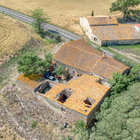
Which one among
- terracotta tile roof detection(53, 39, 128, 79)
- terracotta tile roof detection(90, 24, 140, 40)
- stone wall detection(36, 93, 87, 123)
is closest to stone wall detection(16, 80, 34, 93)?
stone wall detection(36, 93, 87, 123)

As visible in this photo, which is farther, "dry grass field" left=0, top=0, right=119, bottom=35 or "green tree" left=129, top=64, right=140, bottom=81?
"dry grass field" left=0, top=0, right=119, bottom=35

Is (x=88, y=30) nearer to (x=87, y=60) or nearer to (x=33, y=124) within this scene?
(x=87, y=60)

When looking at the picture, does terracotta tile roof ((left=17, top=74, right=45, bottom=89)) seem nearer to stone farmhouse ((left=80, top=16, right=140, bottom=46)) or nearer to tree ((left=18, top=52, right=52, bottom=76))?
tree ((left=18, top=52, right=52, bottom=76))

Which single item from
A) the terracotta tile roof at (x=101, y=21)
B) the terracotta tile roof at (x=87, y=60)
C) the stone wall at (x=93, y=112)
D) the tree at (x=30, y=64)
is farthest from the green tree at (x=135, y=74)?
the terracotta tile roof at (x=101, y=21)

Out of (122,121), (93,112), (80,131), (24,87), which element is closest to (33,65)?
(24,87)

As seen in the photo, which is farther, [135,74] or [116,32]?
[116,32]

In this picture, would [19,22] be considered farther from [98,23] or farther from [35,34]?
[98,23]

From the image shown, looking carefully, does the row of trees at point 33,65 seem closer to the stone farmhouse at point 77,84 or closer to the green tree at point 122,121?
the stone farmhouse at point 77,84
